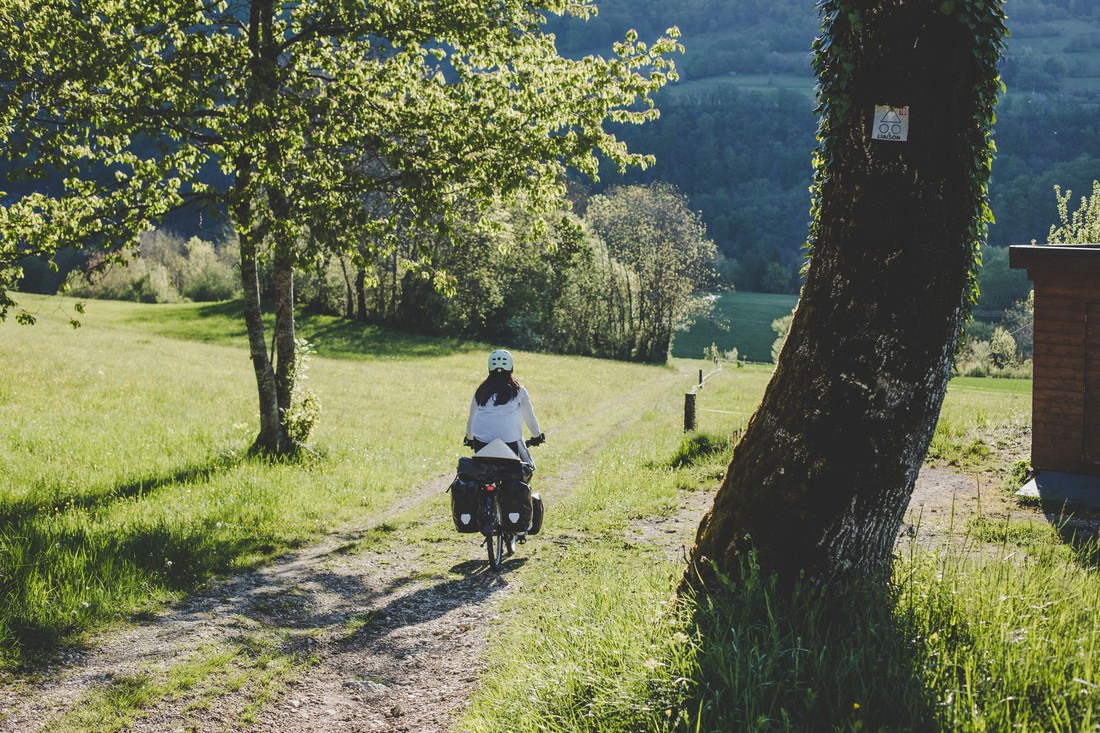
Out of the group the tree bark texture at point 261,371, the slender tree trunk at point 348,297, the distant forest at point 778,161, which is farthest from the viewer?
the distant forest at point 778,161

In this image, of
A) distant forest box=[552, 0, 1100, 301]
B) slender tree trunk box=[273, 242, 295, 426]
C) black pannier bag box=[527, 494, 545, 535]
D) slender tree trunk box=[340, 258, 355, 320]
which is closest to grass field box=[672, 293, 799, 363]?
distant forest box=[552, 0, 1100, 301]

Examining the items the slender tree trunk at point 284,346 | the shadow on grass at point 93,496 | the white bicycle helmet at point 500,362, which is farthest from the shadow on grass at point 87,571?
the slender tree trunk at point 284,346

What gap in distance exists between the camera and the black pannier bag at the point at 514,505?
761cm

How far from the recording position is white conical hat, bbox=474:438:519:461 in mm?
7547

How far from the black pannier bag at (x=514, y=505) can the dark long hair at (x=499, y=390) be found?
893 millimetres

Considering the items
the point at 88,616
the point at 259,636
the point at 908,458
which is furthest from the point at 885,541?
the point at 88,616

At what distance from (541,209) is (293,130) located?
4.12 m

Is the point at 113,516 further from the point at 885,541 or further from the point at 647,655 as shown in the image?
the point at 885,541

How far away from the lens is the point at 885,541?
444cm

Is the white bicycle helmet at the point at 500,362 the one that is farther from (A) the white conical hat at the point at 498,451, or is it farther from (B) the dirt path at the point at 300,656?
(B) the dirt path at the point at 300,656

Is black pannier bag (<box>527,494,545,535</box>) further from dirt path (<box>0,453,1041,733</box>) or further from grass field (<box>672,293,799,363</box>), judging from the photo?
grass field (<box>672,293,799,363</box>)

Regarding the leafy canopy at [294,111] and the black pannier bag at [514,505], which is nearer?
the black pannier bag at [514,505]

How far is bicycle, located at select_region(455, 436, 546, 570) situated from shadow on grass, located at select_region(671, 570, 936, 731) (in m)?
3.56

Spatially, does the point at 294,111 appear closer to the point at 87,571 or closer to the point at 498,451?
the point at 498,451
